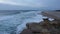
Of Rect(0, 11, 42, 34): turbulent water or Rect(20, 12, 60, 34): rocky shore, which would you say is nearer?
Rect(20, 12, 60, 34): rocky shore

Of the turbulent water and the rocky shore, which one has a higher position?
the turbulent water

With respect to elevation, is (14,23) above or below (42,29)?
above

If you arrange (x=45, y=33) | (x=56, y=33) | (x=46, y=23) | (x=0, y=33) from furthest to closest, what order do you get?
(x=46, y=23), (x=0, y=33), (x=56, y=33), (x=45, y=33)

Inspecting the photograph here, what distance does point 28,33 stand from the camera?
8875 mm

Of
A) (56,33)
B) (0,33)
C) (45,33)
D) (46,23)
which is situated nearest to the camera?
(45,33)

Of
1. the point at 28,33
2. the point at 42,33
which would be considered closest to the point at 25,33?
the point at 28,33

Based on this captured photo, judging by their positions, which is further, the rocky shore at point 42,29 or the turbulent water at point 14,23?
the turbulent water at point 14,23

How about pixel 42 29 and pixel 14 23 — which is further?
pixel 14 23

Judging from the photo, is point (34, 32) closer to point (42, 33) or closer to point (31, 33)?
point (31, 33)

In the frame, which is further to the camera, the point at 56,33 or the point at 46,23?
the point at 46,23

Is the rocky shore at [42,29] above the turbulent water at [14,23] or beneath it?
beneath

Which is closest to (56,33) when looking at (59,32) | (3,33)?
(59,32)

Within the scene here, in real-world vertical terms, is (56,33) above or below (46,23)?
below

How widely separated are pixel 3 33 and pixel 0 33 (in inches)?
7.9
